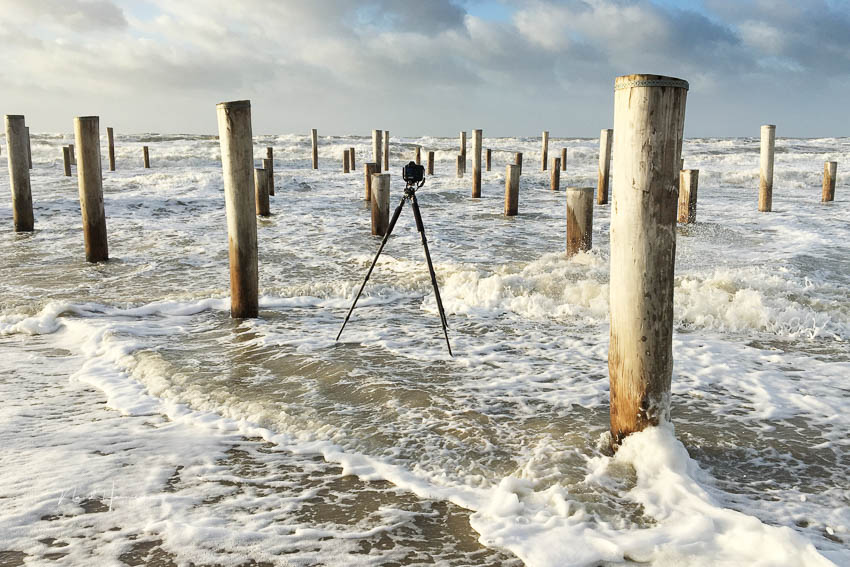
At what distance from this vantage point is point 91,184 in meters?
9.38

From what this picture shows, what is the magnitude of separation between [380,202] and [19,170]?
602cm

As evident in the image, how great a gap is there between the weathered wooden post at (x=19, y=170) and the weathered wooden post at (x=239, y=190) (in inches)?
271

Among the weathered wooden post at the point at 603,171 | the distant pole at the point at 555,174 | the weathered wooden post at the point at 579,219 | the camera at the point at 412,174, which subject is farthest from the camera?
the distant pole at the point at 555,174

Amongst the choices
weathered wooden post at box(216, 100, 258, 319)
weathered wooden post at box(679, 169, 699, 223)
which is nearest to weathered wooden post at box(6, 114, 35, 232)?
weathered wooden post at box(216, 100, 258, 319)

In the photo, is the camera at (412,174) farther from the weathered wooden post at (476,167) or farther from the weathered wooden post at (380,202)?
the weathered wooden post at (476,167)

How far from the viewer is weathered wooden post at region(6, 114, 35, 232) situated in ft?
37.3

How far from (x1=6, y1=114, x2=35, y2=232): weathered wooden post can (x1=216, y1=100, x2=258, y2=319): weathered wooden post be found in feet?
22.5

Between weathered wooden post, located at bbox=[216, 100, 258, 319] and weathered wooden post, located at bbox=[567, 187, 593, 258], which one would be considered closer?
weathered wooden post, located at bbox=[216, 100, 258, 319]

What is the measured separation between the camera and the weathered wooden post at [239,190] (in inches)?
245

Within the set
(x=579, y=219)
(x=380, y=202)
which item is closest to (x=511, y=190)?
(x=380, y=202)

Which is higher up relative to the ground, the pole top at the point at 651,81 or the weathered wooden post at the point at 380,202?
the pole top at the point at 651,81

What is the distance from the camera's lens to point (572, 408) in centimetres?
439

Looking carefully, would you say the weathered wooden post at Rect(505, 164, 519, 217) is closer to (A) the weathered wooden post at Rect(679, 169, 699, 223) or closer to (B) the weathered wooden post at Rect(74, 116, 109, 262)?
(A) the weathered wooden post at Rect(679, 169, 699, 223)

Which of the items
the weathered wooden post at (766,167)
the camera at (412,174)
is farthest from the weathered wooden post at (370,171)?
the camera at (412,174)
